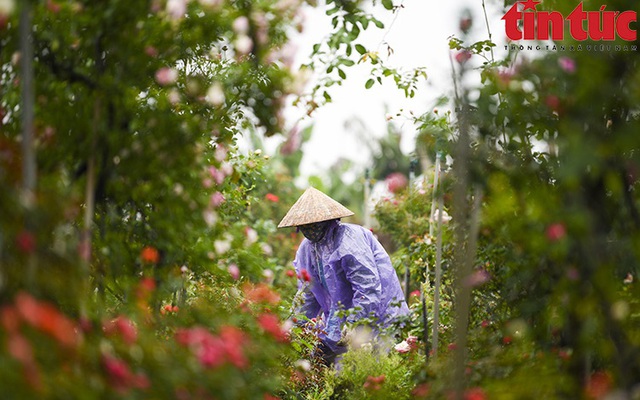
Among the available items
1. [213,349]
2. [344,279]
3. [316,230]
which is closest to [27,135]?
[213,349]

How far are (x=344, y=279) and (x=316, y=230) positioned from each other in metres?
0.39

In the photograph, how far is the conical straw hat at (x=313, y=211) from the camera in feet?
17.5

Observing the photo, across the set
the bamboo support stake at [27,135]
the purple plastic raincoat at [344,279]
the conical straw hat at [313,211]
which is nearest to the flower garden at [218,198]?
the bamboo support stake at [27,135]

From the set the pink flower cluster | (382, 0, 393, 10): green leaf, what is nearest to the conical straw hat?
(382, 0, 393, 10): green leaf

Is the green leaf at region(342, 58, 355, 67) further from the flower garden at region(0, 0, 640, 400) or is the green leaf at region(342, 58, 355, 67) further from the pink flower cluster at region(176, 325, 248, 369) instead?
the pink flower cluster at region(176, 325, 248, 369)

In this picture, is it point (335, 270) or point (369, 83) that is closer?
point (369, 83)

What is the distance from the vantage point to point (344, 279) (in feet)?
17.9

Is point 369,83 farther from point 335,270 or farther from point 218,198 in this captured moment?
point 335,270

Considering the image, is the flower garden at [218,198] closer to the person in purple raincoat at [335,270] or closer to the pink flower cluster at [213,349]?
the pink flower cluster at [213,349]

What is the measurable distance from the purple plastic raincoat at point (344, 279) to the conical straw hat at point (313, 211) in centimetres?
13

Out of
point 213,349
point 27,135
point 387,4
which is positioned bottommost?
point 213,349

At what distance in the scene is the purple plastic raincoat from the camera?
524cm

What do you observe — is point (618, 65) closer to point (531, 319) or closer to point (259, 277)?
point (531, 319)

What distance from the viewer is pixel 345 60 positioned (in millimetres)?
3480
